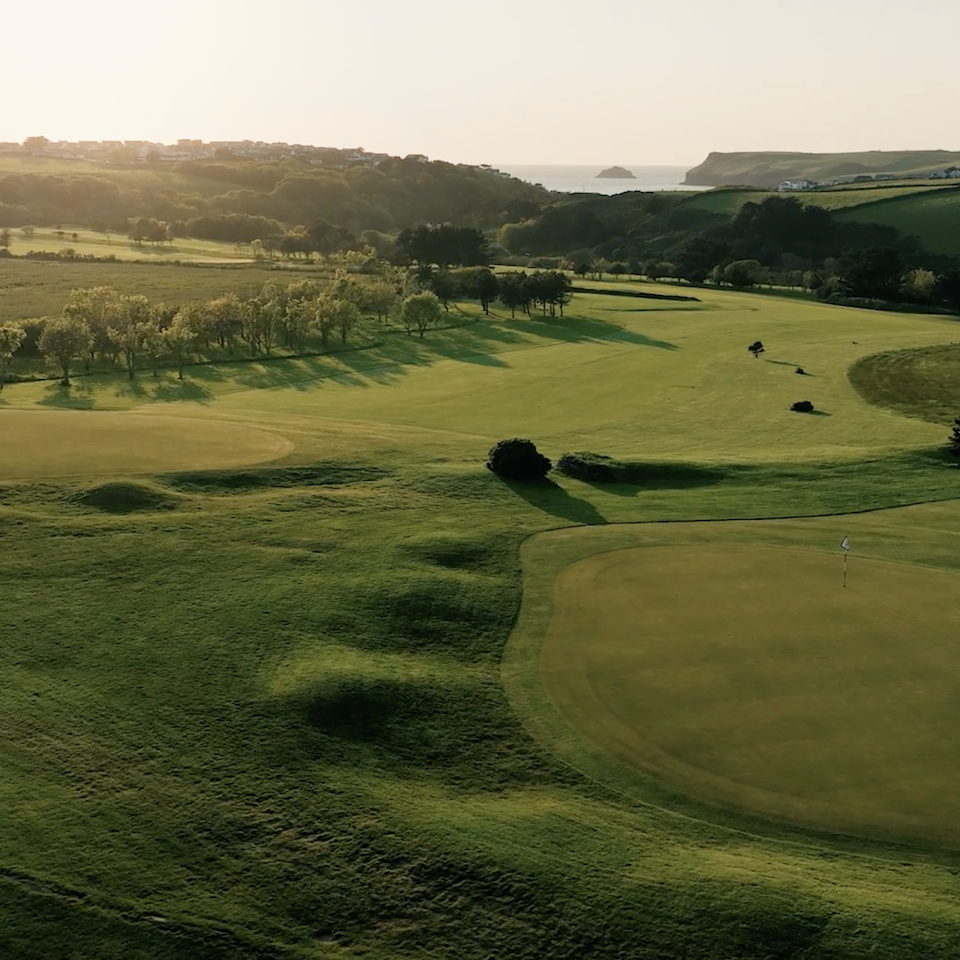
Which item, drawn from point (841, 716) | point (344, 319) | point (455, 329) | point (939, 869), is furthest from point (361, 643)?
point (455, 329)

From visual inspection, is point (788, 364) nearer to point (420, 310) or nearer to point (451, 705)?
point (420, 310)

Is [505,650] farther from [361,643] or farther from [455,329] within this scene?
[455,329]

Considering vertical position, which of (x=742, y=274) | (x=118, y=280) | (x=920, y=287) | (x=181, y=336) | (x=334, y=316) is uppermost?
(x=742, y=274)

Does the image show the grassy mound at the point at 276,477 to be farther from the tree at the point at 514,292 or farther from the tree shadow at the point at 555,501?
the tree at the point at 514,292

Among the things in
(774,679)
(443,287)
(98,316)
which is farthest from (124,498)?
(443,287)

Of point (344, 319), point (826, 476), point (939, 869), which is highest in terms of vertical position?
point (344, 319)

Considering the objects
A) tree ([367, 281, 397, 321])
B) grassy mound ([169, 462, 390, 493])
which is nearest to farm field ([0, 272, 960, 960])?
grassy mound ([169, 462, 390, 493])

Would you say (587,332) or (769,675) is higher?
(587,332)
